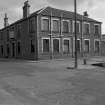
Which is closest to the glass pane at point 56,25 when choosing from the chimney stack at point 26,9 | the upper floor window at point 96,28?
the chimney stack at point 26,9

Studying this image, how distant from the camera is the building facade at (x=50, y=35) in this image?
1013 inches

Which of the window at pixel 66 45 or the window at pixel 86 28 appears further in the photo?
the window at pixel 86 28

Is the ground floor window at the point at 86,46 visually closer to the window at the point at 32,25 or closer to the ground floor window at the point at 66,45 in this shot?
the ground floor window at the point at 66,45

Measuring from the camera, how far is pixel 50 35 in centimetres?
2636

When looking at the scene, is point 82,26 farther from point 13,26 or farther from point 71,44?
point 13,26

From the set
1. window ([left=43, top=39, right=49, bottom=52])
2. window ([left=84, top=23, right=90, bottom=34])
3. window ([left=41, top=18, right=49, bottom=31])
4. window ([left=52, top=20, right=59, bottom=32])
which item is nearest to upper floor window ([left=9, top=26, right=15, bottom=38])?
window ([left=41, top=18, right=49, bottom=31])

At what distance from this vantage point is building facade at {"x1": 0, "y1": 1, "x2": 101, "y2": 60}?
84.4 feet

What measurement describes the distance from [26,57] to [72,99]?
22.7 metres

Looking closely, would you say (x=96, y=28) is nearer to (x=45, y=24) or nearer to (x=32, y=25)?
(x=45, y=24)

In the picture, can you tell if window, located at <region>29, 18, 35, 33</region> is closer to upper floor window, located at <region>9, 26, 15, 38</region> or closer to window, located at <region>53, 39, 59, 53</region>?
window, located at <region>53, 39, 59, 53</region>

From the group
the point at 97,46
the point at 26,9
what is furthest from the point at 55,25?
the point at 97,46

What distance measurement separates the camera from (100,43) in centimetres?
3278

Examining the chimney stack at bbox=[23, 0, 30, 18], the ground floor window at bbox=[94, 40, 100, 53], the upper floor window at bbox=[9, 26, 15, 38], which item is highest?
the chimney stack at bbox=[23, 0, 30, 18]

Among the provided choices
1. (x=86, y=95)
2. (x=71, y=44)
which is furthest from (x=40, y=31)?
(x=86, y=95)
